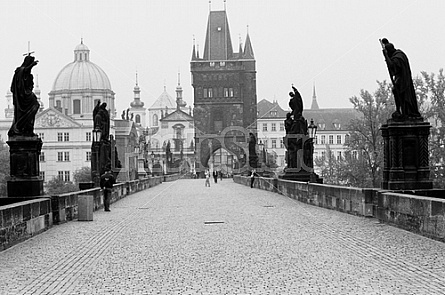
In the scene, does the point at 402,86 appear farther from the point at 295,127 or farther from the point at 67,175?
the point at 67,175

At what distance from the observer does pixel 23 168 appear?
16094mm

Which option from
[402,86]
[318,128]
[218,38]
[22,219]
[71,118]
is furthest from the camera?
[318,128]

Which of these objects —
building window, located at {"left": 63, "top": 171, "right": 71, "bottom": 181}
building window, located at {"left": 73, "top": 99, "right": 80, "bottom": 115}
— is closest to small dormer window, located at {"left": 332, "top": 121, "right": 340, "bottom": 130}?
building window, located at {"left": 73, "top": 99, "right": 80, "bottom": 115}

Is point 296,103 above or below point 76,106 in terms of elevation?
below

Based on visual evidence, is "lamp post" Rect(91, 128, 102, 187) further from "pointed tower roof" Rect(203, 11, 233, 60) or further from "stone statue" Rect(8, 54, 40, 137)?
"pointed tower roof" Rect(203, 11, 233, 60)

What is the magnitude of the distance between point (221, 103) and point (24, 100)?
312 feet

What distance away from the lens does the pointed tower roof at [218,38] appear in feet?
375

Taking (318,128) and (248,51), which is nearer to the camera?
(248,51)

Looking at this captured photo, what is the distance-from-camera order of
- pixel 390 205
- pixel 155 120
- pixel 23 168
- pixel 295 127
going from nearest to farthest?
pixel 390 205
pixel 23 168
pixel 295 127
pixel 155 120

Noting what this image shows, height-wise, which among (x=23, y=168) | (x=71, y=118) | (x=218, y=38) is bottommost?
(x=23, y=168)

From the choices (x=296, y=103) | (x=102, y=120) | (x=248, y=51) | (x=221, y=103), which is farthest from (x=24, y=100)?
(x=248, y=51)

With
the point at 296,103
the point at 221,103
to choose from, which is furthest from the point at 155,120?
the point at 296,103

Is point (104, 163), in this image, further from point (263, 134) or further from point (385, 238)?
point (263, 134)

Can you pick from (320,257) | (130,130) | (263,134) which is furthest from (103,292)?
(263,134)
